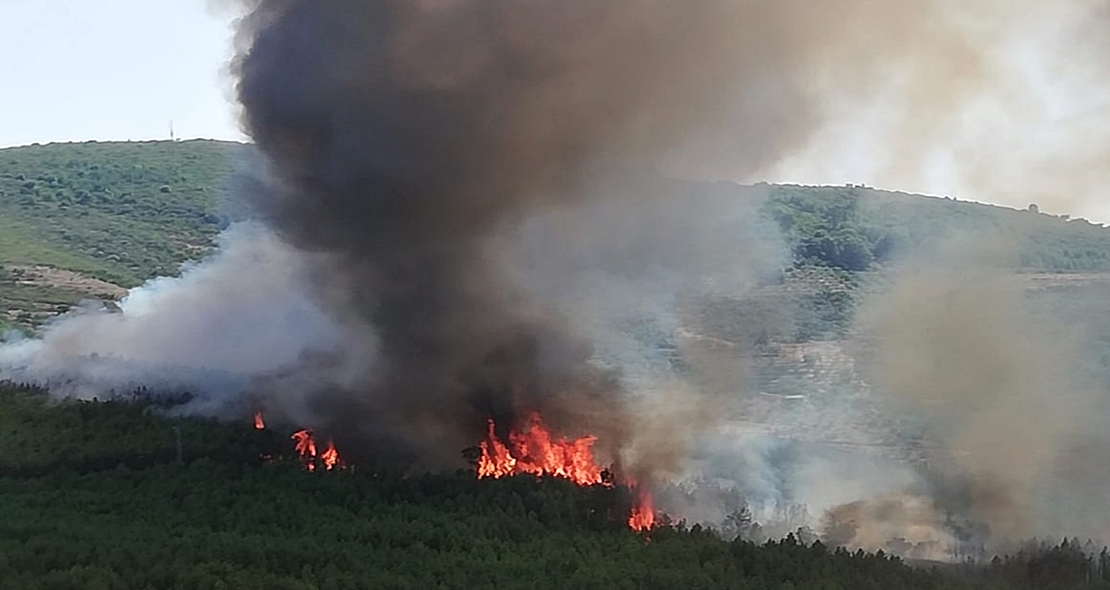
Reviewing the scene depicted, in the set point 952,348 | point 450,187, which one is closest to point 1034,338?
point 952,348

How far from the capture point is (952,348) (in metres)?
65.0

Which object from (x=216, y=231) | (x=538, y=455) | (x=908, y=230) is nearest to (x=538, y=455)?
(x=538, y=455)

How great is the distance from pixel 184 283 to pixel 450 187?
35.4 meters

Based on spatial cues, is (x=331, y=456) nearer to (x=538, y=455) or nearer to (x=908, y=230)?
(x=538, y=455)

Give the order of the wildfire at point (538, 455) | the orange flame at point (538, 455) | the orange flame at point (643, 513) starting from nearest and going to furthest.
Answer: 1. the orange flame at point (643, 513)
2. the wildfire at point (538, 455)
3. the orange flame at point (538, 455)

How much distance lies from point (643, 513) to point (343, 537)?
10364mm

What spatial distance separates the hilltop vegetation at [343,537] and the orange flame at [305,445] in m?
0.51

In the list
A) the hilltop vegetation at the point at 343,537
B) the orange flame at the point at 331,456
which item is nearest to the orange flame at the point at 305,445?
the orange flame at the point at 331,456

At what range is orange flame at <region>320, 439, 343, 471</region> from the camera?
48.6 meters

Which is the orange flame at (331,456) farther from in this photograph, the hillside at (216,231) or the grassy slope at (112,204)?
the grassy slope at (112,204)

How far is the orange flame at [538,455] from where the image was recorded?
48.2m

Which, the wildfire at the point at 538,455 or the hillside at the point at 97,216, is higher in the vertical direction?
the hillside at the point at 97,216

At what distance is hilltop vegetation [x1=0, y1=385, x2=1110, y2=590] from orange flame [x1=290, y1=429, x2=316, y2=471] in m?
0.51

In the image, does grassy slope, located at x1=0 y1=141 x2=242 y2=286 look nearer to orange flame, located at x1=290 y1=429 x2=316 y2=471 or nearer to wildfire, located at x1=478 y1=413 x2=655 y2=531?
orange flame, located at x1=290 y1=429 x2=316 y2=471
